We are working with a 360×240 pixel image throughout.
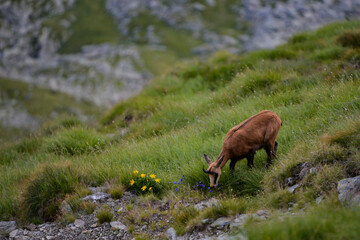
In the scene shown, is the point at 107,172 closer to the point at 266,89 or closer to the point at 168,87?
the point at 266,89

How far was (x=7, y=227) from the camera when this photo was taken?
6.36 metres

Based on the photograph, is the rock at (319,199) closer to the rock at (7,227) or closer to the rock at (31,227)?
the rock at (31,227)

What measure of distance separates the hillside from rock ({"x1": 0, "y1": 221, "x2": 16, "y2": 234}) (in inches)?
6.1

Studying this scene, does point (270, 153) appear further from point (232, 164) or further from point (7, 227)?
point (7, 227)

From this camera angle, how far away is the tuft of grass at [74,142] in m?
9.65

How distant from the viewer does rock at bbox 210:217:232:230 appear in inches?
191

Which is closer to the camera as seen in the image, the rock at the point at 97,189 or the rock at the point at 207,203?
the rock at the point at 207,203

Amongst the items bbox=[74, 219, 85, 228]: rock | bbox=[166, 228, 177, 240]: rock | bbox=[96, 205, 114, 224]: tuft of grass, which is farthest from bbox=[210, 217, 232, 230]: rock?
bbox=[74, 219, 85, 228]: rock

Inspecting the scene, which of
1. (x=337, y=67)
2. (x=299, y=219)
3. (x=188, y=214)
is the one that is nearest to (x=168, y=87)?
(x=337, y=67)

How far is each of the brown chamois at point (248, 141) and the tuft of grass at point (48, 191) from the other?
3.27 meters

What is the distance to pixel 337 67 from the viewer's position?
32.0 ft

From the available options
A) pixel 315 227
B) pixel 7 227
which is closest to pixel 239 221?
pixel 315 227

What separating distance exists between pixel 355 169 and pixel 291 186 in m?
0.99

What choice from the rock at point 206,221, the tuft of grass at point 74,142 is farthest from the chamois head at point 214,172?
the tuft of grass at point 74,142
